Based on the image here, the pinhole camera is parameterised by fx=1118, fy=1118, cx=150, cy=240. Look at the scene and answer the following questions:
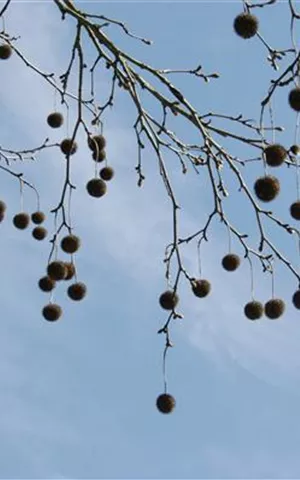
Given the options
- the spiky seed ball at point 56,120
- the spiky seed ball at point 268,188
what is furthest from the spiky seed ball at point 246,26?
the spiky seed ball at point 56,120

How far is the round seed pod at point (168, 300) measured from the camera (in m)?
3.49

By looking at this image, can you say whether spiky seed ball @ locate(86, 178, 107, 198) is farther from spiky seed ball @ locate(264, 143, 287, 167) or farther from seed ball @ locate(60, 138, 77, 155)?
spiky seed ball @ locate(264, 143, 287, 167)

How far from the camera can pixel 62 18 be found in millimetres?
3393

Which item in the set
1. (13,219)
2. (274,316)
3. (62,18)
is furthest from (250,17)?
(13,219)

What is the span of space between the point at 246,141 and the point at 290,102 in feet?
0.95

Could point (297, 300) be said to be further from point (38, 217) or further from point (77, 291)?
point (38, 217)

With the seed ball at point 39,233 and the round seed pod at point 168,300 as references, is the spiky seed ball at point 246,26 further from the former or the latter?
the seed ball at point 39,233

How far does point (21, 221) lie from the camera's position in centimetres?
402

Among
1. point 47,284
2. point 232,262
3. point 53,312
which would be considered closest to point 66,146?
point 47,284

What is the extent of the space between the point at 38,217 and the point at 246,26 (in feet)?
3.74

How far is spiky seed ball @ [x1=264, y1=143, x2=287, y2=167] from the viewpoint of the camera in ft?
10.6

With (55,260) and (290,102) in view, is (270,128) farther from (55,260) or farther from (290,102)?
(55,260)

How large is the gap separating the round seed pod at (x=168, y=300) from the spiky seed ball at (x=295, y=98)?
2.41ft

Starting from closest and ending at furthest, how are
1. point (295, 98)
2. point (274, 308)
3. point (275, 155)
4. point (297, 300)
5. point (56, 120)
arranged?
point (295, 98) < point (275, 155) < point (297, 300) < point (274, 308) < point (56, 120)
